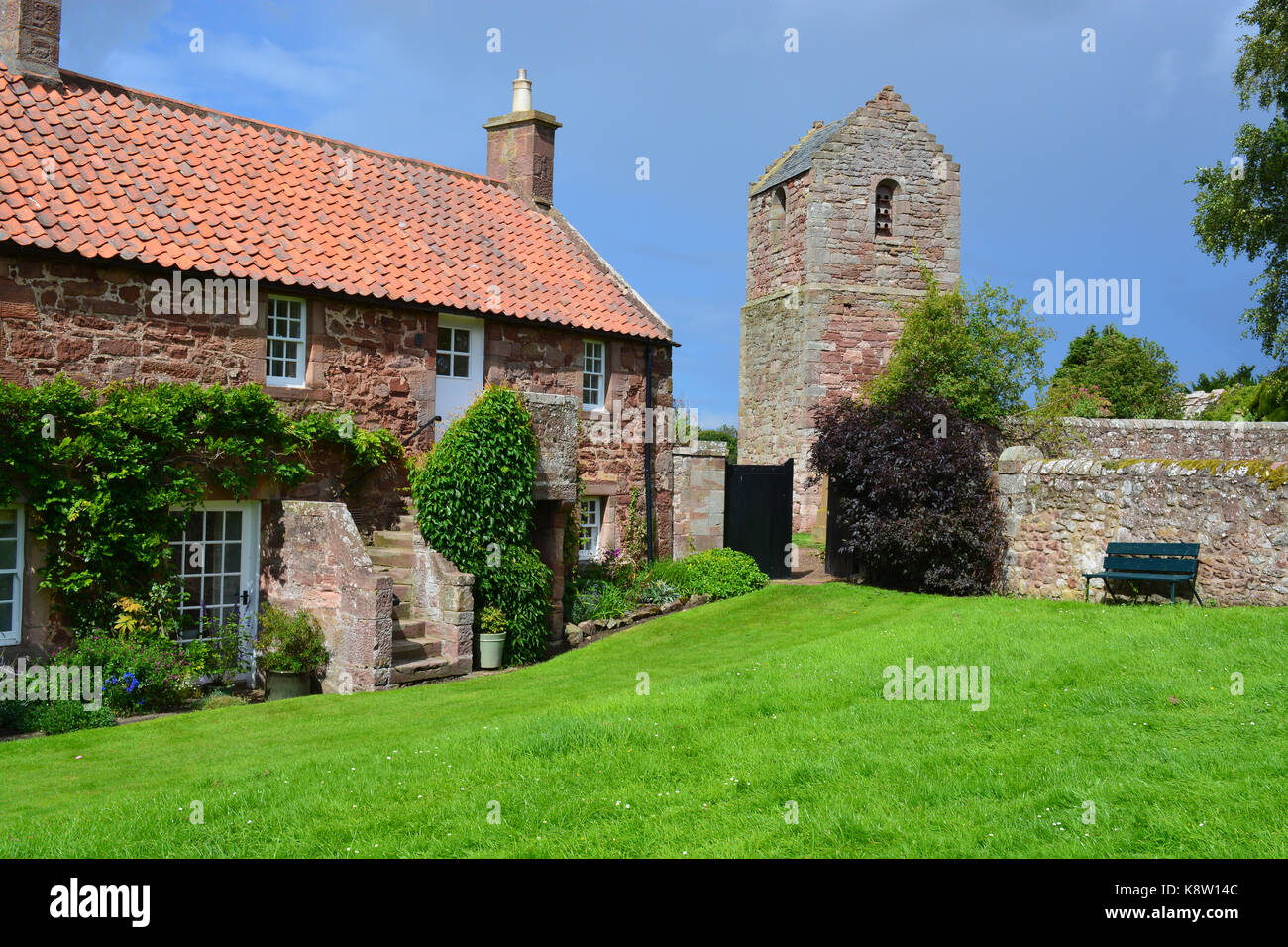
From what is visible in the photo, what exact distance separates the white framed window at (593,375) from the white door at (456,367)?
2.48m

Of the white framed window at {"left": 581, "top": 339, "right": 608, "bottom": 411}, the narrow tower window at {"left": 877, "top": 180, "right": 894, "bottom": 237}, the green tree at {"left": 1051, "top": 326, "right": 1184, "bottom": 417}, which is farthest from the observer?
the green tree at {"left": 1051, "top": 326, "right": 1184, "bottom": 417}

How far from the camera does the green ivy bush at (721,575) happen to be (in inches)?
764

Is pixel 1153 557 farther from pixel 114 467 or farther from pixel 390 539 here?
pixel 114 467

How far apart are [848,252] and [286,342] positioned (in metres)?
16.7

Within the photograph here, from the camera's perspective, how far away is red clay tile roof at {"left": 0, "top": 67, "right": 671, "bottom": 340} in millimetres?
13477

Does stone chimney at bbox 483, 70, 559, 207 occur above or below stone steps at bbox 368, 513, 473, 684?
above

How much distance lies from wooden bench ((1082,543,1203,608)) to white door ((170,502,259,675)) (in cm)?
1172

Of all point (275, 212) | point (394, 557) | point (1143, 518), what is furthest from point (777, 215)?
point (394, 557)

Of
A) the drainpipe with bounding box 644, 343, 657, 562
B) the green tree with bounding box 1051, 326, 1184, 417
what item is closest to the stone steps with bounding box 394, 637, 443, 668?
the drainpipe with bounding box 644, 343, 657, 562

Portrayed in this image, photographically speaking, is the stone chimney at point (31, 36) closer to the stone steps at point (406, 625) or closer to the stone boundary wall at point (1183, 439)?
the stone steps at point (406, 625)

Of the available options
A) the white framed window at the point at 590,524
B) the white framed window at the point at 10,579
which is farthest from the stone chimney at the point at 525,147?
the white framed window at the point at 10,579

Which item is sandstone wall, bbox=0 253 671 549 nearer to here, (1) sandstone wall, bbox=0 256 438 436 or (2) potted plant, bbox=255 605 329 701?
(1) sandstone wall, bbox=0 256 438 436
